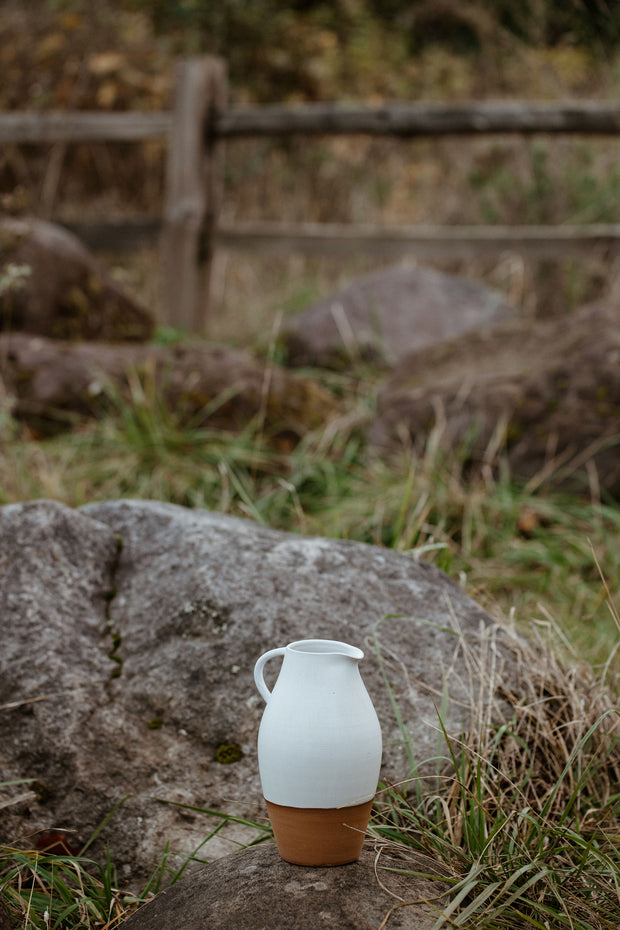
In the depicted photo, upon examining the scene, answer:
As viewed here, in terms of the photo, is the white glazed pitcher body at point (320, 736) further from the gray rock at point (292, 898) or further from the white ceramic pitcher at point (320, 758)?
the gray rock at point (292, 898)

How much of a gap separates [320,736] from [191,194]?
496 cm

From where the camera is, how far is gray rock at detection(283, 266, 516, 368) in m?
5.25

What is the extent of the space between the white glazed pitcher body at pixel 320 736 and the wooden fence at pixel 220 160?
4.40 metres

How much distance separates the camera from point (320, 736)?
1325 mm

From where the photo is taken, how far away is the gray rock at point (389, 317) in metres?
5.25

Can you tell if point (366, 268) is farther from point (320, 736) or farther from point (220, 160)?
point (320, 736)

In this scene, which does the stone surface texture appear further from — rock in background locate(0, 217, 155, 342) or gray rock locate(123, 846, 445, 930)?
gray rock locate(123, 846, 445, 930)

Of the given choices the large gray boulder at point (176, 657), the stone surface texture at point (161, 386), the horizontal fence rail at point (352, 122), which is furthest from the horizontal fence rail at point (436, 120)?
the large gray boulder at point (176, 657)

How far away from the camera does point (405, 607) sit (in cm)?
203

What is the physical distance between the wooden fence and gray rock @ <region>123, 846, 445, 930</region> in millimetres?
4493

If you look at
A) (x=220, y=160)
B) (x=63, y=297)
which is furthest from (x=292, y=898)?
(x=220, y=160)

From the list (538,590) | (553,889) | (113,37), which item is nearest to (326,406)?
(538,590)

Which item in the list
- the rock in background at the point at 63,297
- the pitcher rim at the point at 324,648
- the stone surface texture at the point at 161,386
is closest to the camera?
the pitcher rim at the point at 324,648

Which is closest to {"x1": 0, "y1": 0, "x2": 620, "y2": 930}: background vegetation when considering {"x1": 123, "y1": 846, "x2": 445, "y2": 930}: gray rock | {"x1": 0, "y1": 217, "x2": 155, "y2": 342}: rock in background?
{"x1": 123, "y1": 846, "x2": 445, "y2": 930}: gray rock
